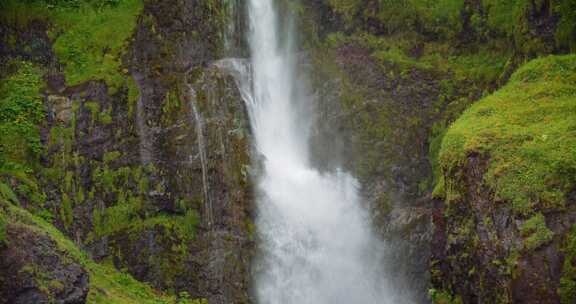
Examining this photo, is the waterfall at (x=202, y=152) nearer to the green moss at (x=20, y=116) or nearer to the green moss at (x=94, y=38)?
the green moss at (x=94, y=38)

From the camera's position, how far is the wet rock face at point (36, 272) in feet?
32.1

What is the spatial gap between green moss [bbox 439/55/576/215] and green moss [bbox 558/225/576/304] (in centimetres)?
64

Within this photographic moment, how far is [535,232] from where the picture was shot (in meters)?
10.6

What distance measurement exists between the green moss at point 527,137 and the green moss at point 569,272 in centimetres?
64

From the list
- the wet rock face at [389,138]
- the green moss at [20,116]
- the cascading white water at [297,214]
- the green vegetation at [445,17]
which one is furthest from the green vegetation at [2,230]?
the green vegetation at [445,17]

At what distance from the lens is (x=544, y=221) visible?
34.8ft

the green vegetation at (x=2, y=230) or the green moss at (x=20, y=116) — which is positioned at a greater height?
the green moss at (x=20, y=116)

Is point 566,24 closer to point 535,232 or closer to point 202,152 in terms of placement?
point 535,232

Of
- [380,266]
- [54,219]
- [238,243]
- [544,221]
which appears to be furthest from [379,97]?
[54,219]

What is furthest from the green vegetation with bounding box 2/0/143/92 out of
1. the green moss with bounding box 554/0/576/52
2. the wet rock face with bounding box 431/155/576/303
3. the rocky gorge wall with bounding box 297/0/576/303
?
the green moss with bounding box 554/0/576/52

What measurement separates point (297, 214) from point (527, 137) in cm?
647

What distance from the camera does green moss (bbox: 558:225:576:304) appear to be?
393 inches

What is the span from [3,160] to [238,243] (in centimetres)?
628

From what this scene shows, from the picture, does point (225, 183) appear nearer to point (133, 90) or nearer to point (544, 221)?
point (133, 90)
